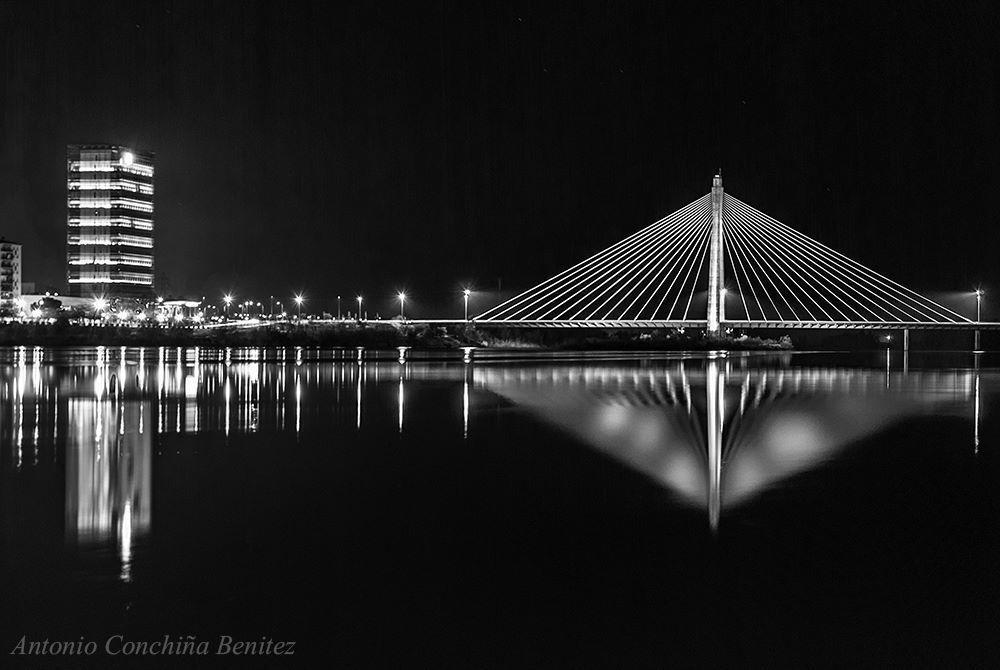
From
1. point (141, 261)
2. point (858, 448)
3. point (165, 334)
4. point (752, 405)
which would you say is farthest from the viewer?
point (141, 261)

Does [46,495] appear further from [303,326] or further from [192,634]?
[303,326]

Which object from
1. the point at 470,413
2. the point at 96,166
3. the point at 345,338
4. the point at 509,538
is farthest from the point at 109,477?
the point at 96,166

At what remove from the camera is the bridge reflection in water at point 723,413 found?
35.9 ft

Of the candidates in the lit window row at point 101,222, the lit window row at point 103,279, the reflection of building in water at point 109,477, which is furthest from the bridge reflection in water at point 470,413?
the lit window row at point 101,222

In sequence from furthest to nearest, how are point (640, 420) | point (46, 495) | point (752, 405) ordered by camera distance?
point (752, 405), point (640, 420), point (46, 495)

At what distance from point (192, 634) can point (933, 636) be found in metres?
4.08

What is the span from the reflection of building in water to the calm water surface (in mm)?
43

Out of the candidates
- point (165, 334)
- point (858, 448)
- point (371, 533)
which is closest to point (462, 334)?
point (165, 334)

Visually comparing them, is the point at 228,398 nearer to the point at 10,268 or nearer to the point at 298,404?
the point at 298,404

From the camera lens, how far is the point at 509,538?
297 inches

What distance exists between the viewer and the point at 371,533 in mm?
7633

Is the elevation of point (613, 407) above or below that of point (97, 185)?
below

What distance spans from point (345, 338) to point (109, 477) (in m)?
65.4

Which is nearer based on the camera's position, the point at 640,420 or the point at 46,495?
the point at 46,495
